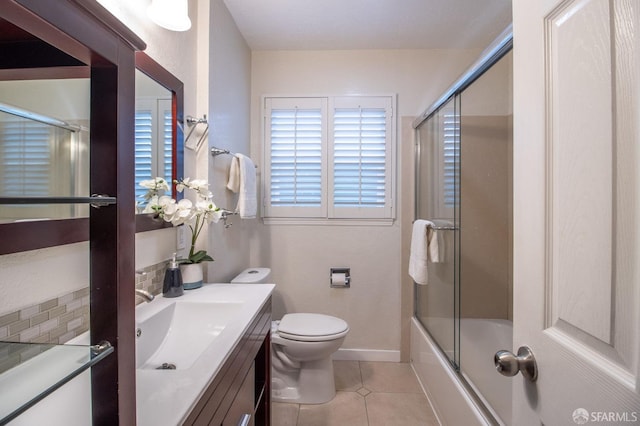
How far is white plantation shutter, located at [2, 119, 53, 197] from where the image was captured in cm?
53

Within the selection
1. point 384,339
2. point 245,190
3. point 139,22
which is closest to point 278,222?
point 245,190

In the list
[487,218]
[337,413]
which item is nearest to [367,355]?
[337,413]

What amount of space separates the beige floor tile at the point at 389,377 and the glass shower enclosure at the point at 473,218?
0.42m

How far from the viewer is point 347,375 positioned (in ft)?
6.59

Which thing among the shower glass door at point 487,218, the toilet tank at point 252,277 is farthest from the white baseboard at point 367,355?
the toilet tank at point 252,277

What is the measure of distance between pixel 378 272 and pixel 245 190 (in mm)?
1281

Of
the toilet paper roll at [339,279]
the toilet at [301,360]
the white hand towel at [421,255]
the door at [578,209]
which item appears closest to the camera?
the door at [578,209]

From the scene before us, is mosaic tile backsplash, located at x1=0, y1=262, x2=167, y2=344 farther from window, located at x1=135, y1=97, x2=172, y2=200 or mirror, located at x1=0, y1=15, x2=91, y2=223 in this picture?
window, located at x1=135, y1=97, x2=172, y2=200

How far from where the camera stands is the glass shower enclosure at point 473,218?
1660 mm

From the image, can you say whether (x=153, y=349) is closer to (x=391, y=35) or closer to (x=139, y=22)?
(x=139, y=22)

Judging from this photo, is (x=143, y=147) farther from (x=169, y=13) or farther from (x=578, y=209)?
(x=578, y=209)

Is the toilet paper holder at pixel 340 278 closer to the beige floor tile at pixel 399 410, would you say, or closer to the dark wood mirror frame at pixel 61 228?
the beige floor tile at pixel 399 410

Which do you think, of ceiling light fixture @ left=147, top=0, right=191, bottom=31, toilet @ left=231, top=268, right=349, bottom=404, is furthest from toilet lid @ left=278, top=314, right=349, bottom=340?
ceiling light fixture @ left=147, top=0, right=191, bottom=31

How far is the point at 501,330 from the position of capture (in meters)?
1.74
